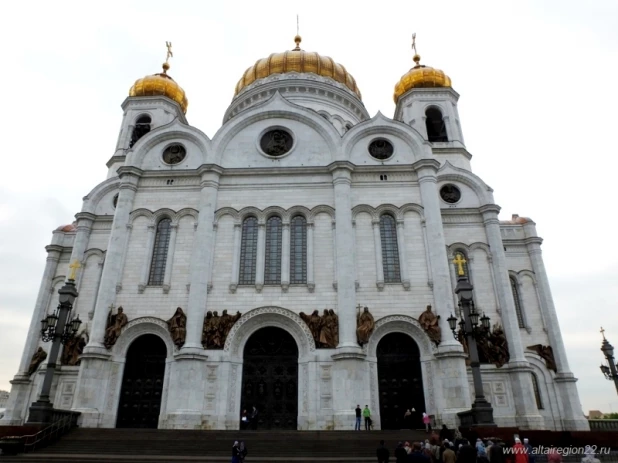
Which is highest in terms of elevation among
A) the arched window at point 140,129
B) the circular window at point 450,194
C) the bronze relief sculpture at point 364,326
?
the arched window at point 140,129

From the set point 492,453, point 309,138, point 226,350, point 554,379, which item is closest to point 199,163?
point 309,138

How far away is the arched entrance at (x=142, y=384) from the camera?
19.3 m

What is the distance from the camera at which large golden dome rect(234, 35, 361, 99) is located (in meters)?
34.8

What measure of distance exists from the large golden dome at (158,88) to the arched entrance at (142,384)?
60.5 ft

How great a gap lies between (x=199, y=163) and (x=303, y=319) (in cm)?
1065

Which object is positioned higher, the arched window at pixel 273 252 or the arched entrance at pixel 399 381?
the arched window at pixel 273 252

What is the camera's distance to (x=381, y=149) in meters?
24.5

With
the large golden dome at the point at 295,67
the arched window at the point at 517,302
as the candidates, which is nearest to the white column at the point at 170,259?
the large golden dome at the point at 295,67

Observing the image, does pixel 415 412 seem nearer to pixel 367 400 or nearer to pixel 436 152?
pixel 367 400

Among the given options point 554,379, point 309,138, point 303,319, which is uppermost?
point 309,138

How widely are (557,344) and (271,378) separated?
50.0 feet

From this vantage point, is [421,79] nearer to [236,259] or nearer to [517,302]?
[517,302]

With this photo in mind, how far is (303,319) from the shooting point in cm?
2000

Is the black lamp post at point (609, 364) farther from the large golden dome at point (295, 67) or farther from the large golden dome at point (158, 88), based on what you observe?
the large golden dome at point (158, 88)
